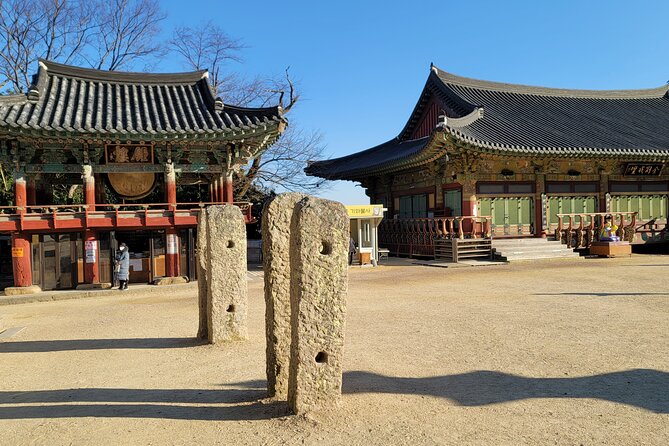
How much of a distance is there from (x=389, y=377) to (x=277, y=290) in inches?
66.8

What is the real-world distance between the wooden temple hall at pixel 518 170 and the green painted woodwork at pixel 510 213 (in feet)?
0.14

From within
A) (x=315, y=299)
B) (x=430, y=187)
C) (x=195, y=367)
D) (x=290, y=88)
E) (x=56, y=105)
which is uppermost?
(x=290, y=88)

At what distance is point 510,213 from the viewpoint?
20.3m

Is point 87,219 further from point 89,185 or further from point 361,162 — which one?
point 361,162

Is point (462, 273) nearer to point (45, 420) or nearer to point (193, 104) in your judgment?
point (193, 104)

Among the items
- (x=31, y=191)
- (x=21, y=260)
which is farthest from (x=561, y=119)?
(x=21, y=260)

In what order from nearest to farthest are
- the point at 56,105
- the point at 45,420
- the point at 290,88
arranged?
1. the point at 45,420
2. the point at 56,105
3. the point at 290,88

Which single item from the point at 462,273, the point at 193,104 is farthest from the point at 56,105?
the point at 462,273

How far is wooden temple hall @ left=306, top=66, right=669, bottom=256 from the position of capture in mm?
19391

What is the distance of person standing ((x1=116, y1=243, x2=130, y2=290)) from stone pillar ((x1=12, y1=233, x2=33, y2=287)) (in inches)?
97.2

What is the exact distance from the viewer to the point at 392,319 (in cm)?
884

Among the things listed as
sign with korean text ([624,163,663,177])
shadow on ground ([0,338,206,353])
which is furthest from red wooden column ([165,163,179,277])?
sign with korean text ([624,163,663,177])

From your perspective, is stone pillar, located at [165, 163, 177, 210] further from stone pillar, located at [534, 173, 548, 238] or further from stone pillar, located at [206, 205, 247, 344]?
stone pillar, located at [534, 173, 548, 238]

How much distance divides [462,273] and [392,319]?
7339 millimetres
